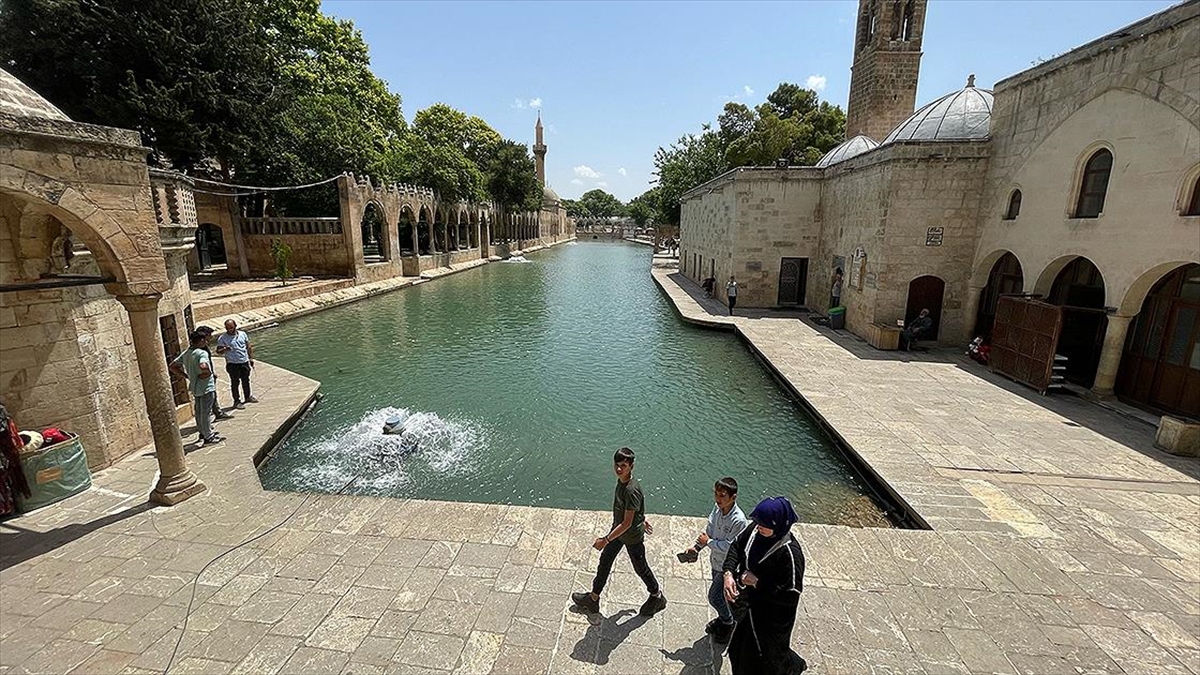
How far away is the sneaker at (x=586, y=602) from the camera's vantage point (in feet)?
14.2

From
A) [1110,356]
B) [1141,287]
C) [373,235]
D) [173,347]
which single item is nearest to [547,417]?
[173,347]

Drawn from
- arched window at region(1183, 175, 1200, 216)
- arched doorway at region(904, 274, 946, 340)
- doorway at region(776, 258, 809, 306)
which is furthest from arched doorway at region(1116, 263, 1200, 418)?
doorway at region(776, 258, 809, 306)

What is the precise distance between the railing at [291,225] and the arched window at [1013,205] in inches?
1047

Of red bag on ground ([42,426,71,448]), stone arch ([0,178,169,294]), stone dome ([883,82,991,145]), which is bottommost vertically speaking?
red bag on ground ([42,426,71,448])

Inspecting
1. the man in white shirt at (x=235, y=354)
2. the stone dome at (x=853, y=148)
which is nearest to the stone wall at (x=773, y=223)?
the stone dome at (x=853, y=148)

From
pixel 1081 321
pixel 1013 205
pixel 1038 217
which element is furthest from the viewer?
pixel 1013 205

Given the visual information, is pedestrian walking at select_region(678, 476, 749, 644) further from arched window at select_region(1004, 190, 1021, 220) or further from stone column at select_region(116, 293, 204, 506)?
arched window at select_region(1004, 190, 1021, 220)

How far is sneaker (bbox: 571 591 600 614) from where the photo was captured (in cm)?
432

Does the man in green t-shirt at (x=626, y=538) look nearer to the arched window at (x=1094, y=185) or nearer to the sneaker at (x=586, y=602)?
the sneaker at (x=586, y=602)

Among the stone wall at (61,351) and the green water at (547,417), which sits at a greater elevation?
the stone wall at (61,351)

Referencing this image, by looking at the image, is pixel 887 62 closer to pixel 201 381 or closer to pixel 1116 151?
pixel 1116 151

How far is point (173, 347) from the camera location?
27.4ft

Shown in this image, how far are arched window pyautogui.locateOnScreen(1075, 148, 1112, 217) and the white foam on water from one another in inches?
521

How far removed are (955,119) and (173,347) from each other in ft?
64.6
